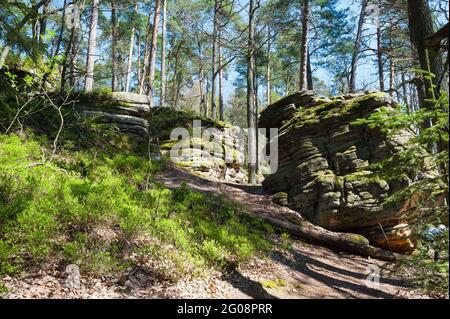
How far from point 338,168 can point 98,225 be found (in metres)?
7.74

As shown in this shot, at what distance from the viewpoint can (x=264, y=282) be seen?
5387 millimetres

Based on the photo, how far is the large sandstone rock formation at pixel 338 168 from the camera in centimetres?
874

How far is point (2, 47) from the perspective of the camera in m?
7.62

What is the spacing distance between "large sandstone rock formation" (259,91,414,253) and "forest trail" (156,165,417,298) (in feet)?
4.08

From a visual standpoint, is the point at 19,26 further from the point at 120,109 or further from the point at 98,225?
the point at 120,109

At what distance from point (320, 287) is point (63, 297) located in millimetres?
4552

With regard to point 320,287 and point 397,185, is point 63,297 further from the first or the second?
point 397,185


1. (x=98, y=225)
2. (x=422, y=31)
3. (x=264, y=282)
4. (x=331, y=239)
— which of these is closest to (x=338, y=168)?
(x=331, y=239)

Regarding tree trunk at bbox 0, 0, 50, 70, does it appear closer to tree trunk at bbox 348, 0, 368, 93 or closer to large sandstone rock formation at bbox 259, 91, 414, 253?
large sandstone rock formation at bbox 259, 91, 414, 253

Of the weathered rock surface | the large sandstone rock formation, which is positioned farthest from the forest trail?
the weathered rock surface

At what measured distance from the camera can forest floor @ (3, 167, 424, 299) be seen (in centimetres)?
378

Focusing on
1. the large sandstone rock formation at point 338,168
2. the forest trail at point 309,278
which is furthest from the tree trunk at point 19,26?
the large sandstone rock formation at point 338,168

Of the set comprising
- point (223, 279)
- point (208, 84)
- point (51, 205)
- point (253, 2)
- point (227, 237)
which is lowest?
point (223, 279)

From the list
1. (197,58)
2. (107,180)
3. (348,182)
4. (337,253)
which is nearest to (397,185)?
(348,182)
